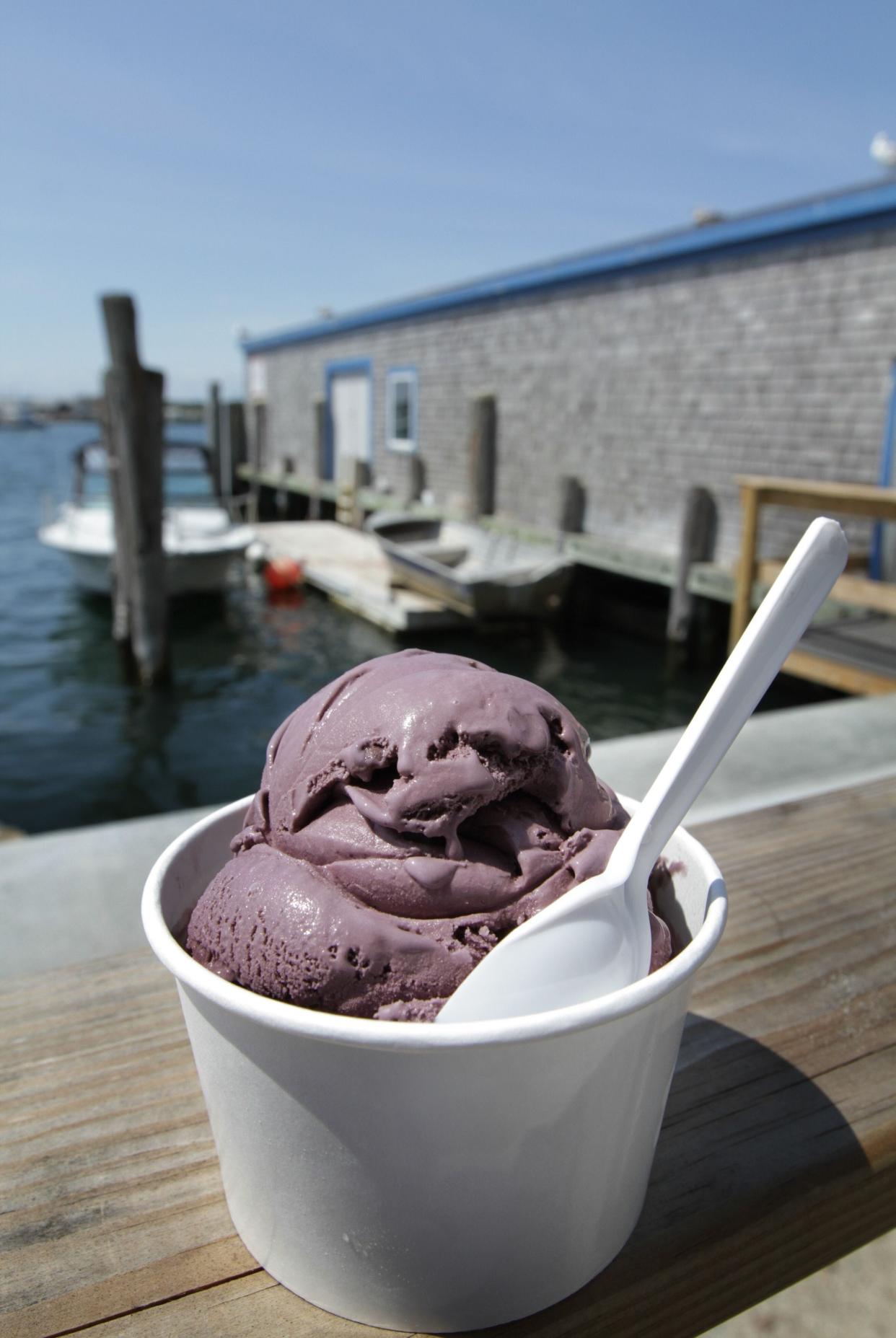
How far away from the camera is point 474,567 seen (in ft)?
44.4

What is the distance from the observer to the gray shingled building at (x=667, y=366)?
8898 millimetres

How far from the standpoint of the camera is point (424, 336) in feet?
55.2

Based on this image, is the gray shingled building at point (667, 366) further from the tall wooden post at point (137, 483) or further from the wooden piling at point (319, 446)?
the tall wooden post at point (137, 483)

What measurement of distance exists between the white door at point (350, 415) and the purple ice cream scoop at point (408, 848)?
61.9ft

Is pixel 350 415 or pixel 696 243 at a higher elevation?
pixel 696 243

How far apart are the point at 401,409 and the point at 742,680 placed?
59.9ft

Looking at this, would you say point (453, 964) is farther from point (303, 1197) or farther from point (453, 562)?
point (453, 562)

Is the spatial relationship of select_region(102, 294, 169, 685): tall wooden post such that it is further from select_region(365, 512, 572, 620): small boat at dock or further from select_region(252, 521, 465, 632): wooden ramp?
select_region(365, 512, 572, 620): small boat at dock

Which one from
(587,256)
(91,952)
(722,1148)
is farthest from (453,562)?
(722,1148)

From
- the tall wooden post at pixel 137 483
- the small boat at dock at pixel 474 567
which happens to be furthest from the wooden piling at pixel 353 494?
the tall wooden post at pixel 137 483

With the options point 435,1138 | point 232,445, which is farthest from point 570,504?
point 232,445

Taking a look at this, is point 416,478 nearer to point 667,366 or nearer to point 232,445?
point 667,366

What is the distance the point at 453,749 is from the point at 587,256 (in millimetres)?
12638

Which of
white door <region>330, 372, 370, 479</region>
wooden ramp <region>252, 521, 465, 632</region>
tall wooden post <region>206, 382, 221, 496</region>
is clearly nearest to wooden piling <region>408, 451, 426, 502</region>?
wooden ramp <region>252, 521, 465, 632</region>
